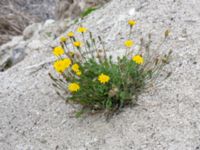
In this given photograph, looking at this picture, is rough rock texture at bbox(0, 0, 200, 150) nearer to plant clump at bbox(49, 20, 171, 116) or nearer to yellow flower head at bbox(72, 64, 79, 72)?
plant clump at bbox(49, 20, 171, 116)

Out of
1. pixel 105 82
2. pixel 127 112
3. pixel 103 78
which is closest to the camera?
pixel 103 78

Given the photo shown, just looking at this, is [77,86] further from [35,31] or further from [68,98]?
[35,31]

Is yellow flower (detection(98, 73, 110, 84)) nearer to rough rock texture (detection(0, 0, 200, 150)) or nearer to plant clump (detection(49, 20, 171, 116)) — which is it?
plant clump (detection(49, 20, 171, 116))

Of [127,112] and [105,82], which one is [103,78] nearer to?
[105,82]

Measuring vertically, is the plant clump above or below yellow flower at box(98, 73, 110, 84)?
below

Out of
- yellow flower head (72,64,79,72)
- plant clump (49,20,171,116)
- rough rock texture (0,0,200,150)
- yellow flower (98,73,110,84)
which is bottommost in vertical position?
rough rock texture (0,0,200,150)

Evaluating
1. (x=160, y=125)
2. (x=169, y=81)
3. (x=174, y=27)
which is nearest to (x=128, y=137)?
(x=160, y=125)

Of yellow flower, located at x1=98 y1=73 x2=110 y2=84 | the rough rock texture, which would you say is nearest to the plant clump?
yellow flower, located at x1=98 y1=73 x2=110 y2=84

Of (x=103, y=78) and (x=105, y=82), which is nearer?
(x=103, y=78)

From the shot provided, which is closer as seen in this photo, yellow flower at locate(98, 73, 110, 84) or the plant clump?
yellow flower at locate(98, 73, 110, 84)

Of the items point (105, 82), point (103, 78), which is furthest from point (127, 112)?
point (103, 78)
